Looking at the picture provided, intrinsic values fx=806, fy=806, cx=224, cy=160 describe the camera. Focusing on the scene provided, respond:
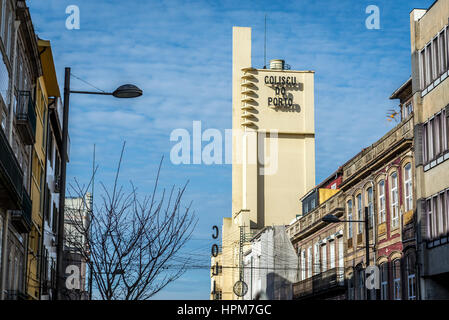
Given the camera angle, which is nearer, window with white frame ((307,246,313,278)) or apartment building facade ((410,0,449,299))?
apartment building facade ((410,0,449,299))

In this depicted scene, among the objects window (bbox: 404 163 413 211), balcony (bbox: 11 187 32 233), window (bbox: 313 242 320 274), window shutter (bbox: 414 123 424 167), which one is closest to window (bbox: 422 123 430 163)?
window shutter (bbox: 414 123 424 167)

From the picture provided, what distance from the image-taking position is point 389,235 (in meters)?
40.4

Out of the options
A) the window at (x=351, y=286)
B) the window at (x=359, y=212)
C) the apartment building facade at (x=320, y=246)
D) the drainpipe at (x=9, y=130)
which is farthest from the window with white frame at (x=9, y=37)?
the window at (x=351, y=286)

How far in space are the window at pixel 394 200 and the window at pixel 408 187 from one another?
1127 millimetres

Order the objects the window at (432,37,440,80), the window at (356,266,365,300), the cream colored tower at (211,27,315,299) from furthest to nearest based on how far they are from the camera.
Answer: the cream colored tower at (211,27,315,299) < the window at (356,266,365,300) < the window at (432,37,440,80)

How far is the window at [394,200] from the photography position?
39.4 meters

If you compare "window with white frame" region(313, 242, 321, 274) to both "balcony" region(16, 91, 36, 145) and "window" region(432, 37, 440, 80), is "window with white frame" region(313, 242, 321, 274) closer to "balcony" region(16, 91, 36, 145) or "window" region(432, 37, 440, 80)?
"window" region(432, 37, 440, 80)

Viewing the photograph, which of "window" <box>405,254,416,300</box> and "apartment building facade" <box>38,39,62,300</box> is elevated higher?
"apartment building facade" <box>38,39,62,300</box>

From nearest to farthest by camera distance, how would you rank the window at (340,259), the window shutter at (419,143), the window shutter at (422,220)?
the window shutter at (422,220) → the window shutter at (419,143) → the window at (340,259)

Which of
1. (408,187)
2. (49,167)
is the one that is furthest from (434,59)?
(49,167)

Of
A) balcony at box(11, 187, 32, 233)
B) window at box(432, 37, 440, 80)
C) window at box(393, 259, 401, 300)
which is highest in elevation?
window at box(432, 37, 440, 80)

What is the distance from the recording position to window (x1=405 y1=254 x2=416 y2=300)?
36938 millimetres

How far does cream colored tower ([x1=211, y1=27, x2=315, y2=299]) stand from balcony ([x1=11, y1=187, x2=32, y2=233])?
1940 inches

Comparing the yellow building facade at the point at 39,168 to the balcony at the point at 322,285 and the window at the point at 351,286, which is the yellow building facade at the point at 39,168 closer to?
the window at the point at 351,286
